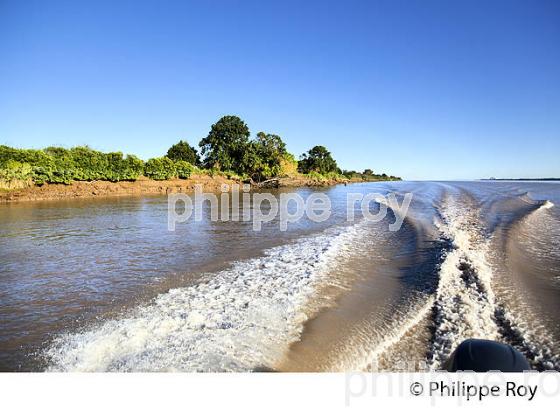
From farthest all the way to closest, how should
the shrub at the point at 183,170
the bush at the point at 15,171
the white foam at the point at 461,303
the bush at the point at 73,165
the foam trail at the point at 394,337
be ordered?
the shrub at the point at 183,170
the bush at the point at 73,165
the bush at the point at 15,171
the white foam at the point at 461,303
the foam trail at the point at 394,337

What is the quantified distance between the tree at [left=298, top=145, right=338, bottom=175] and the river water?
6445cm

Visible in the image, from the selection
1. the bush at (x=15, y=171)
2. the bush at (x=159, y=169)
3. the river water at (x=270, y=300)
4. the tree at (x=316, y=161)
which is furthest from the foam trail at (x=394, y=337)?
the tree at (x=316, y=161)

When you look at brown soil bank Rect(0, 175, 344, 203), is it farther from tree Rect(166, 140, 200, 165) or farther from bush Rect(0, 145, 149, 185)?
tree Rect(166, 140, 200, 165)

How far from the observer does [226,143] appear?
161 ft

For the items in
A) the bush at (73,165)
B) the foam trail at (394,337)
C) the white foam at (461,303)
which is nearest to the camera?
the foam trail at (394,337)

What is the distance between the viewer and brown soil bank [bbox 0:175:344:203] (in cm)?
1981

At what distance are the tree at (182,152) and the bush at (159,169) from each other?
15713mm

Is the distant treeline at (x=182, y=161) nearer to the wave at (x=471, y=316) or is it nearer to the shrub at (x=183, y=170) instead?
the shrub at (x=183, y=170)

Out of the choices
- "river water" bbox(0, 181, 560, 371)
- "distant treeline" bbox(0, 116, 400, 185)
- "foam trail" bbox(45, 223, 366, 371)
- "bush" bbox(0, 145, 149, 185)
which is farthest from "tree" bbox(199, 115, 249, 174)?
"foam trail" bbox(45, 223, 366, 371)

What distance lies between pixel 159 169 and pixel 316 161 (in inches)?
1817

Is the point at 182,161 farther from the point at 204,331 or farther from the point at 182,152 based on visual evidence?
the point at 204,331

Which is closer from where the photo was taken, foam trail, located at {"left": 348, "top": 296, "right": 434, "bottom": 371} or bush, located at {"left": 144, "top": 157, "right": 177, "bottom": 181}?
foam trail, located at {"left": 348, "top": 296, "right": 434, "bottom": 371}

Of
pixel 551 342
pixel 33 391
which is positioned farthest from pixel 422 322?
pixel 33 391

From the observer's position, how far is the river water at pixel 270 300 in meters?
3.17
